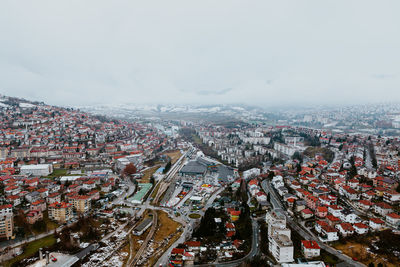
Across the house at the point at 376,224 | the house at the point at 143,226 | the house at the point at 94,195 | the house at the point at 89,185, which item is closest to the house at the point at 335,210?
the house at the point at 376,224

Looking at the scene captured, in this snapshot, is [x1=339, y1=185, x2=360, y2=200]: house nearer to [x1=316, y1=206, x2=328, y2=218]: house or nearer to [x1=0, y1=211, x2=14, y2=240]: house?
[x1=316, y1=206, x2=328, y2=218]: house

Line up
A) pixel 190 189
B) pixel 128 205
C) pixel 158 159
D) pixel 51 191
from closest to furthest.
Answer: pixel 128 205
pixel 51 191
pixel 190 189
pixel 158 159

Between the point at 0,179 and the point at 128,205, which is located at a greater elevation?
the point at 0,179

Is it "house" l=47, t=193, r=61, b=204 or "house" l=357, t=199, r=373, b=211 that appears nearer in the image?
"house" l=357, t=199, r=373, b=211

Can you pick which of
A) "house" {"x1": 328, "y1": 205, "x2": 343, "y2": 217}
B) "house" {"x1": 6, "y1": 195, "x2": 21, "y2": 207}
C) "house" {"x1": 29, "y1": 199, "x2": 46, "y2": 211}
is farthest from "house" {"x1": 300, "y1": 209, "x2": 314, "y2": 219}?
"house" {"x1": 6, "y1": 195, "x2": 21, "y2": 207}

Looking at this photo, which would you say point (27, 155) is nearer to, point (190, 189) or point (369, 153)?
point (190, 189)

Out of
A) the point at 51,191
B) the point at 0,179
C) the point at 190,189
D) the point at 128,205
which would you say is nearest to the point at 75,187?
the point at 51,191

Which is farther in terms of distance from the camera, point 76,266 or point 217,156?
point 217,156
